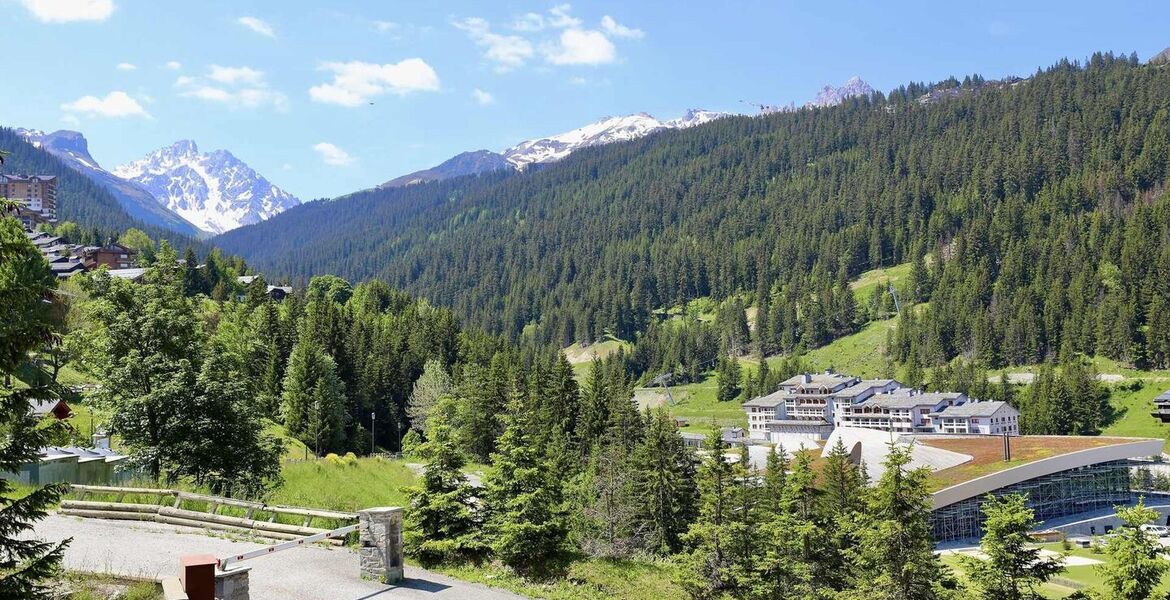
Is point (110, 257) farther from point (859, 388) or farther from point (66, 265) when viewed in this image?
point (859, 388)

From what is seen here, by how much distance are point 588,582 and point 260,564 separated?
872 cm

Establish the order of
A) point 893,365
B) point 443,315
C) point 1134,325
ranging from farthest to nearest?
point 893,365 < point 1134,325 < point 443,315

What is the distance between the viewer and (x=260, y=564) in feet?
70.2

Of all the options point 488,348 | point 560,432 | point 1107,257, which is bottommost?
point 560,432

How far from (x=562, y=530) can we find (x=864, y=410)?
13139cm

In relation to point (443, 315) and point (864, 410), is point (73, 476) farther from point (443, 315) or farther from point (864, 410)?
point (864, 410)

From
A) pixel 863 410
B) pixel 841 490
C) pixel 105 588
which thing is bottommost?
pixel 863 410

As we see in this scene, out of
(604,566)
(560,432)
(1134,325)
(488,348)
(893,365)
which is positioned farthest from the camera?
(893,365)

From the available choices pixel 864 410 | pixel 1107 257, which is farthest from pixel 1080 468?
pixel 1107 257

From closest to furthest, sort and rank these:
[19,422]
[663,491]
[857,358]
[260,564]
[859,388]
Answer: [19,422] → [260,564] → [663,491] → [859,388] → [857,358]

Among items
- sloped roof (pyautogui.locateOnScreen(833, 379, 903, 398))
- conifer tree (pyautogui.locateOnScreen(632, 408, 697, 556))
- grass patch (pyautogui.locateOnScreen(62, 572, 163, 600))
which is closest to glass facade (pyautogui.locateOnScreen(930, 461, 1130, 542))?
conifer tree (pyautogui.locateOnScreen(632, 408, 697, 556))

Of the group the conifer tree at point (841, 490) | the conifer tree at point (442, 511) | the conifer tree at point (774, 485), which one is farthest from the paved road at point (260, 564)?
the conifer tree at point (841, 490)

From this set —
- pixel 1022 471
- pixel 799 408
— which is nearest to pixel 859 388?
pixel 799 408

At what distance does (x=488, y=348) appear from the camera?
11550cm
